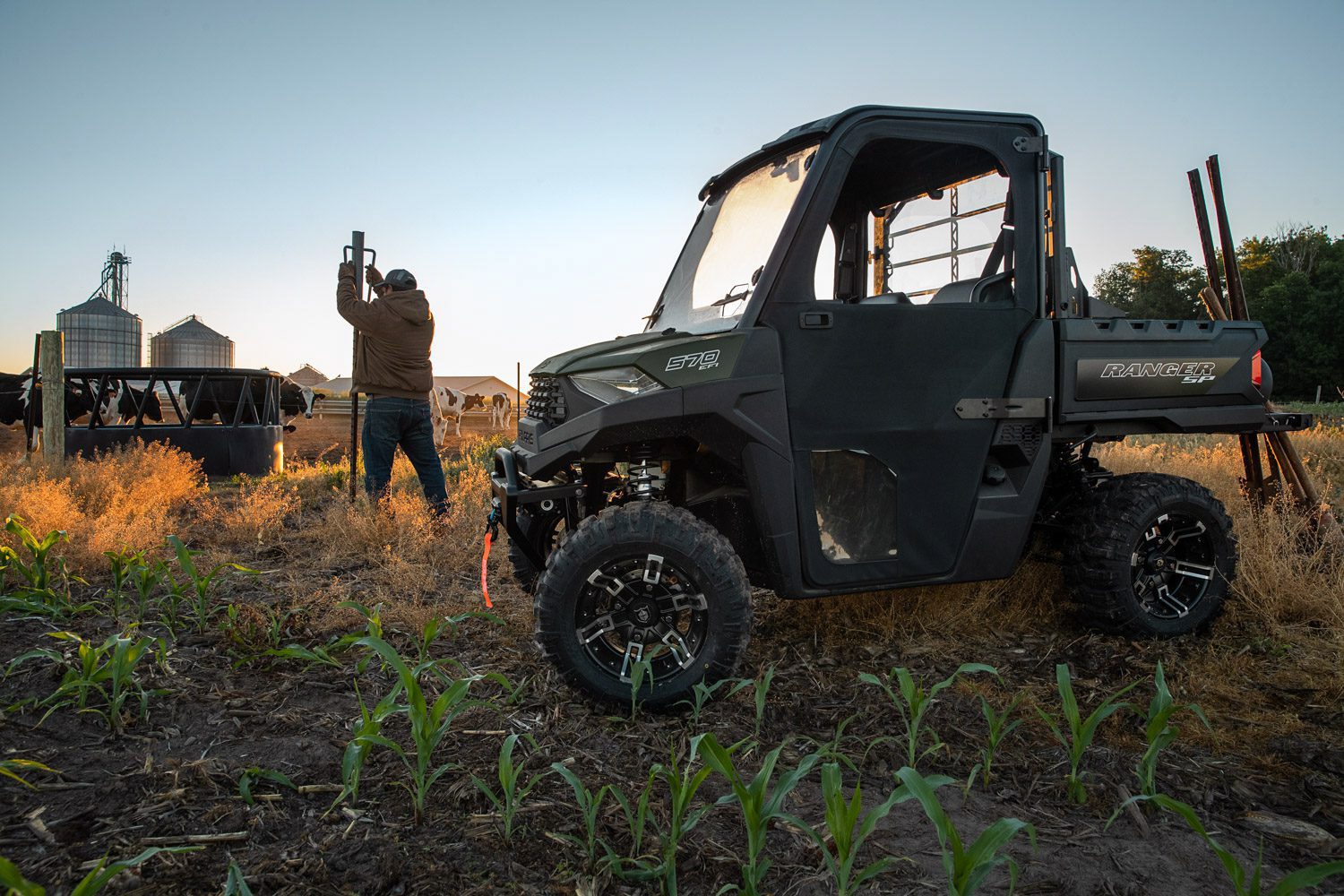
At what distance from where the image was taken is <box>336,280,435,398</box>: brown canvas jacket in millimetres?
6738

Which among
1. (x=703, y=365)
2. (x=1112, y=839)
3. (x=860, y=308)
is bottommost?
(x=1112, y=839)

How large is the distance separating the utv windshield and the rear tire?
7.35ft

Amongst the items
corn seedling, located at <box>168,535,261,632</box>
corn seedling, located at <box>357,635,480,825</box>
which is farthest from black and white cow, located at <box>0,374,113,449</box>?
corn seedling, located at <box>357,635,480,825</box>

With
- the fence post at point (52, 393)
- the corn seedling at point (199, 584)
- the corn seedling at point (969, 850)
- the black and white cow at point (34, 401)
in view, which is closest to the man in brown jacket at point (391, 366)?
the corn seedling at point (199, 584)

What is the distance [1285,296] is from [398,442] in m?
61.2

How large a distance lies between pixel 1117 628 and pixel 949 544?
1.21 m

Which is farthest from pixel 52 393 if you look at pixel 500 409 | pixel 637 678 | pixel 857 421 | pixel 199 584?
pixel 500 409

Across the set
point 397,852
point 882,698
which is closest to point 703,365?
point 882,698

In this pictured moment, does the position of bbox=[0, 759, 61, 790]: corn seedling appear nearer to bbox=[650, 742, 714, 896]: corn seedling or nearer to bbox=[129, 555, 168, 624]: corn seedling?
bbox=[129, 555, 168, 624]: corn seedling

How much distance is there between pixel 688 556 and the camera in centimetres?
327

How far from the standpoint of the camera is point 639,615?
132 inches

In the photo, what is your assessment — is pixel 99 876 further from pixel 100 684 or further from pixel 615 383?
pixel 615 383

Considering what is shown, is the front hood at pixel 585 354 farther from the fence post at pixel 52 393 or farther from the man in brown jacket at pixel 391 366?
the fence post at pixel 52 393

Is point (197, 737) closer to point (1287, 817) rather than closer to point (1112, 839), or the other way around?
point (1112, 839)
